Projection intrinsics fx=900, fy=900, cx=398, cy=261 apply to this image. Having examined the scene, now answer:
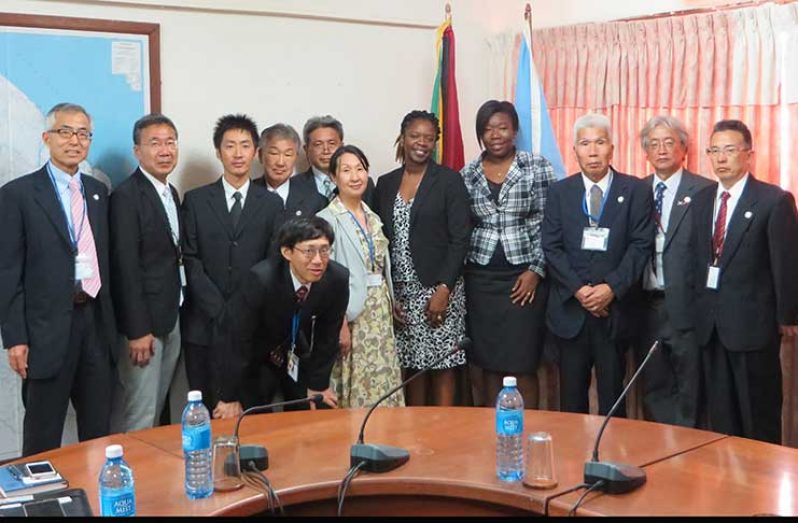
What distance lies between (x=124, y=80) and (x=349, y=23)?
1333 millimetres

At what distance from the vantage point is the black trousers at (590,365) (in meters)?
4.00

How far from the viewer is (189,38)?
14.9 feet

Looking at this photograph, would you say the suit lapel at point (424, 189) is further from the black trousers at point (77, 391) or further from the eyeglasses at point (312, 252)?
the black trousers at point (77, 391)

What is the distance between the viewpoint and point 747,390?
367 cm

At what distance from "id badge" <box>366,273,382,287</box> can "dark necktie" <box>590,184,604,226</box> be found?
38.5 inches

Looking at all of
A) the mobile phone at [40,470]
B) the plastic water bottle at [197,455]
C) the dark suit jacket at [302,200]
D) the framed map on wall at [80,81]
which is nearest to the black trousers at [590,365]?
the dark suit jacket at [302,200]

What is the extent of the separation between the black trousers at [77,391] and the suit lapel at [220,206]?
2.20 feet

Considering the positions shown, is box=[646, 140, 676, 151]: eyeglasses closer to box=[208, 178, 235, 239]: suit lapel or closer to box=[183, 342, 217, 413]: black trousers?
box=[208, 178, 235, 239]: suit lapel

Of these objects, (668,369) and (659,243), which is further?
(668,369)

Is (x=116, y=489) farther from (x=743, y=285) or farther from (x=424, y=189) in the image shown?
(x=743, y=285)

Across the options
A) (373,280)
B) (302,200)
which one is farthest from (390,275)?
(302,200)

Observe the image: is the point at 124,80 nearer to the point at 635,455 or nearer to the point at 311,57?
the point at 311,57

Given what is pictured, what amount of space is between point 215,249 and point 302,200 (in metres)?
0.49

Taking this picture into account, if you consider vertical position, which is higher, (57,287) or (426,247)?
(426,247)
